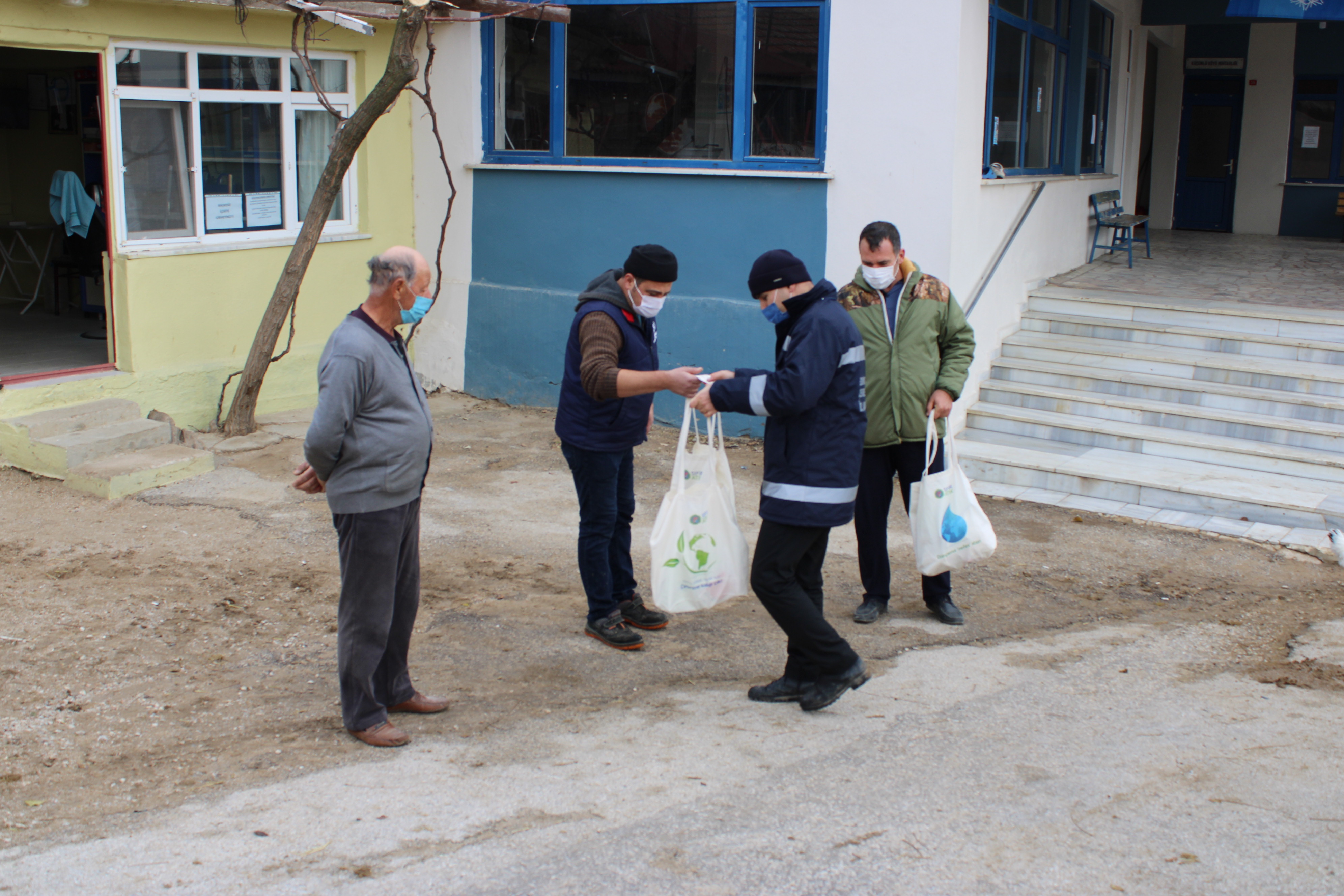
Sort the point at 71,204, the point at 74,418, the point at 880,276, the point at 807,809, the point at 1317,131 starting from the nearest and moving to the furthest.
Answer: the point at 807,809 < the point at 880,276 < the point at 74,418 < the point at 71,204 < the point at 1317,131

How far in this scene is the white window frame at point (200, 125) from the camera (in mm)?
8055

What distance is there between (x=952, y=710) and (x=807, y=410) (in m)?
1.29

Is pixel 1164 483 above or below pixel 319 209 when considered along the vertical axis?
below

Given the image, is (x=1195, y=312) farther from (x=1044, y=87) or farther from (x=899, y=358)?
(x=899, y=358)

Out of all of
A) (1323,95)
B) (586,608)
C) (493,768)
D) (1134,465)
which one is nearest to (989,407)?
(1134,465)

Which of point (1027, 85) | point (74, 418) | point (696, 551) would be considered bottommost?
point (74, 418)

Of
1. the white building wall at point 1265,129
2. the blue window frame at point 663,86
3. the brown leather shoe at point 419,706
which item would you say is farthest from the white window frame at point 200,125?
the white building wall at point 1265,129

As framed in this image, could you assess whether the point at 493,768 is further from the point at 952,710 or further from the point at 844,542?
the point at 844,542

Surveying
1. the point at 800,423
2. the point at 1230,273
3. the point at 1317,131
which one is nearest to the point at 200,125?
the point at 800,423

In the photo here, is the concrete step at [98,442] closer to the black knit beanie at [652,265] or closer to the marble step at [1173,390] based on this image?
the black knit beanie at [652,265]

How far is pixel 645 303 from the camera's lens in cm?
457

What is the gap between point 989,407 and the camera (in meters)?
8.77

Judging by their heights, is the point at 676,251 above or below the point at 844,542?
above

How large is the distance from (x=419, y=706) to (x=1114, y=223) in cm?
985
